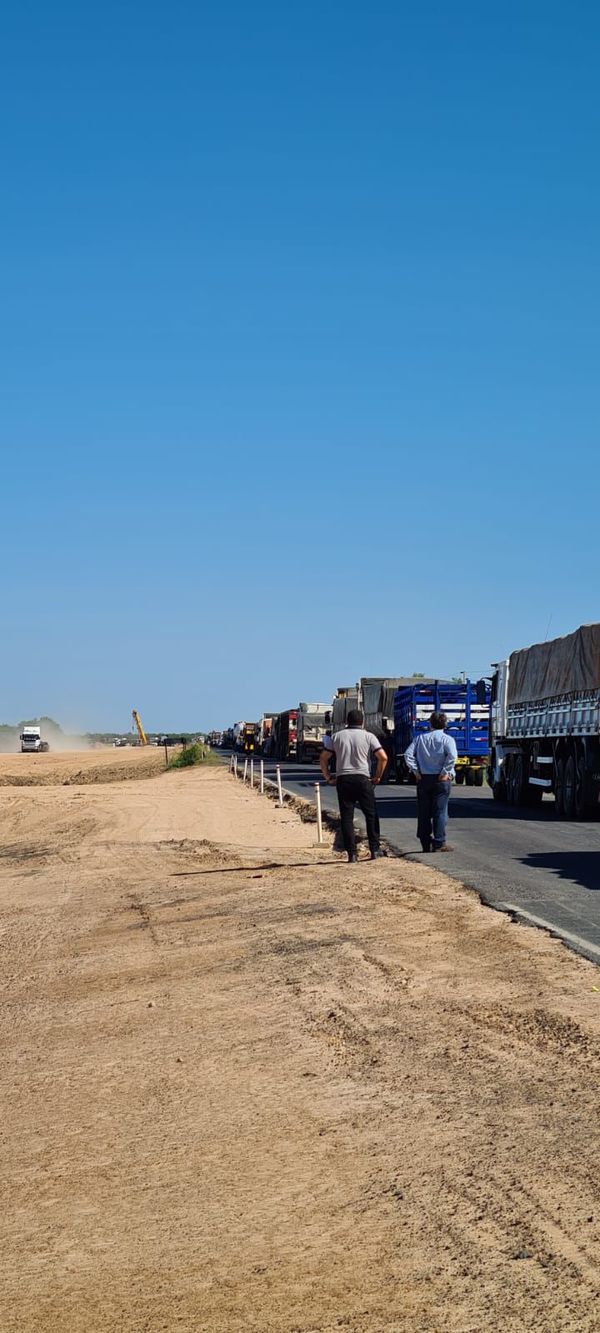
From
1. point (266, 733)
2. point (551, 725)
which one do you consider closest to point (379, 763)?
point (551, 725)

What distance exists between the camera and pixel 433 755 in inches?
704

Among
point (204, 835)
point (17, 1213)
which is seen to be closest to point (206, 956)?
point (17, 1213)

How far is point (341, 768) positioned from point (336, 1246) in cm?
1221

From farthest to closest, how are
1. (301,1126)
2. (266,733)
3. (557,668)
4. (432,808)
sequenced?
(266,733) < (557,668) < (432,808) < (301,1126)

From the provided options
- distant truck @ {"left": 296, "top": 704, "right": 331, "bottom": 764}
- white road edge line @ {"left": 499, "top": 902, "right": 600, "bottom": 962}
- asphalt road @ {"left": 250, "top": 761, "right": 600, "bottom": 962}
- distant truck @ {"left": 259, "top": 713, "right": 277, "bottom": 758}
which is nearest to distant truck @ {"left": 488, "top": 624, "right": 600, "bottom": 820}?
asphalt road @ {"left": 250, "top": 761, "right": 600, "bottom": 962}

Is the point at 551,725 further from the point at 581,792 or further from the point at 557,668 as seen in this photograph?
the point at 581,792

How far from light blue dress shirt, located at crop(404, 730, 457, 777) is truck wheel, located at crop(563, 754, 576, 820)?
765 cm

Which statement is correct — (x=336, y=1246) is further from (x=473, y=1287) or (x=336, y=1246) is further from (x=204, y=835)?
(x=204, y=835)

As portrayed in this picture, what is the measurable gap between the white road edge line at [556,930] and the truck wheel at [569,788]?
12.1 m

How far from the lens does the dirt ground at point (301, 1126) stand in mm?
4441

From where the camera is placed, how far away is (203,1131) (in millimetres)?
6227

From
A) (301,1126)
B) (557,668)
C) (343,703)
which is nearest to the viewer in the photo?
(301,1126)

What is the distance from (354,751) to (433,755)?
Result: 1437 millimetres

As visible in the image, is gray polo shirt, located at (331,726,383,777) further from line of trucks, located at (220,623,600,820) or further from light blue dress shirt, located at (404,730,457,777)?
line of trucks, located at (220,623,600,820)
